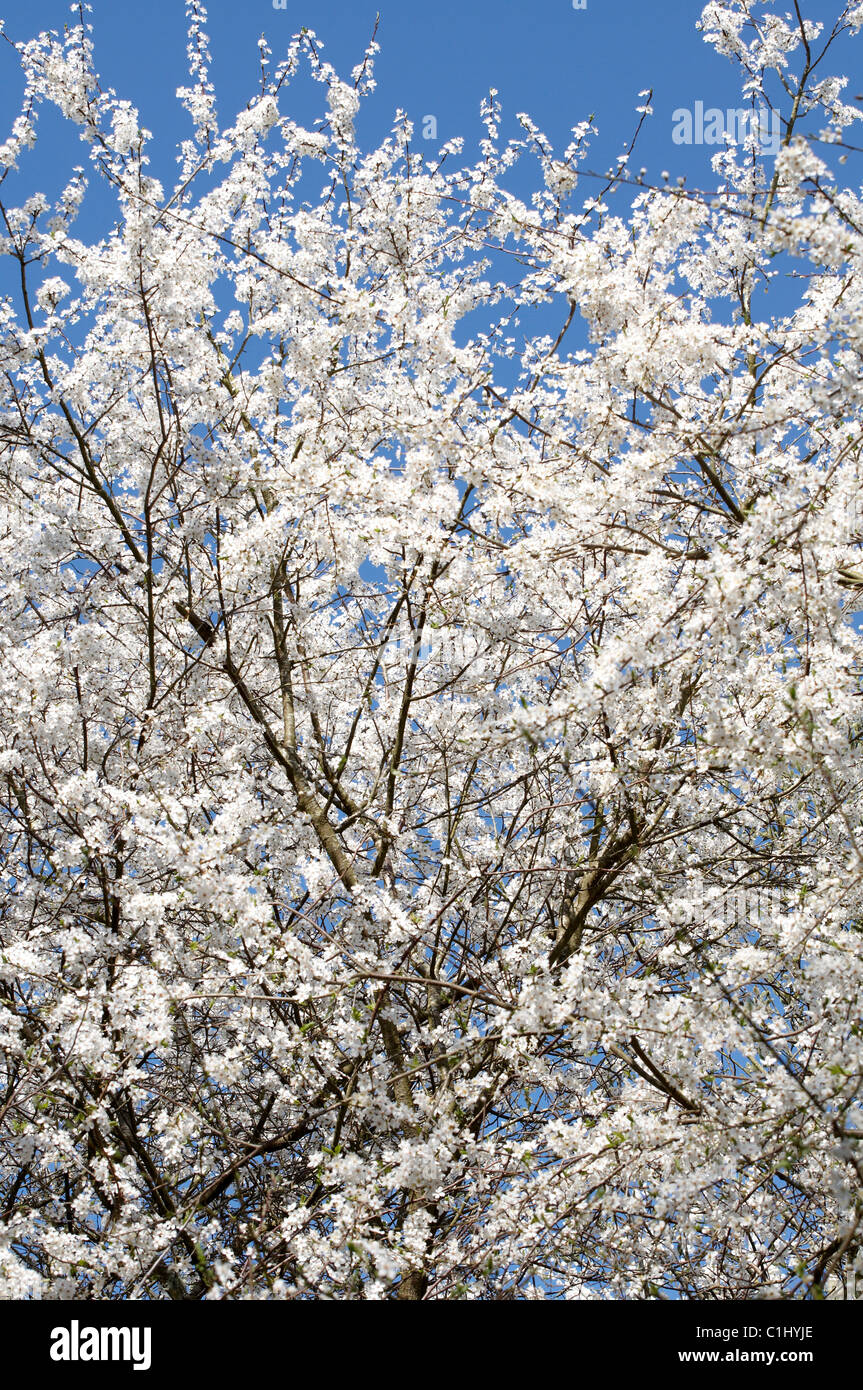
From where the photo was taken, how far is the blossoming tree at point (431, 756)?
14.4ft

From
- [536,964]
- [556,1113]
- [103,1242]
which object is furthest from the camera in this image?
[556,1113]

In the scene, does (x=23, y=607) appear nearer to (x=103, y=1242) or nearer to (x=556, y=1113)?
(x=103, y=1242)

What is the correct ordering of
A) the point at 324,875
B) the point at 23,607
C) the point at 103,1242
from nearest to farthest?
the point at 103,1242 < the point at 324,875 < the point at 23,607

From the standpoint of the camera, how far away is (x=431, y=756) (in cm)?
739

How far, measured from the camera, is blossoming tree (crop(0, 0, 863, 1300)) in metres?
4.39

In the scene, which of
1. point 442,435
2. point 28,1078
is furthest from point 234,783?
point 442,435

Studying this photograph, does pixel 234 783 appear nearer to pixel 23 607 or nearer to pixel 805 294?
pixel 23 607

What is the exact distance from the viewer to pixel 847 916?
14.3ft

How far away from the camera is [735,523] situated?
5.00 m

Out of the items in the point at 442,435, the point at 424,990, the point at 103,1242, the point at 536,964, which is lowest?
the point at 103,1242

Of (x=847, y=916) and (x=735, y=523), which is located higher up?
(x=735, y=523)
